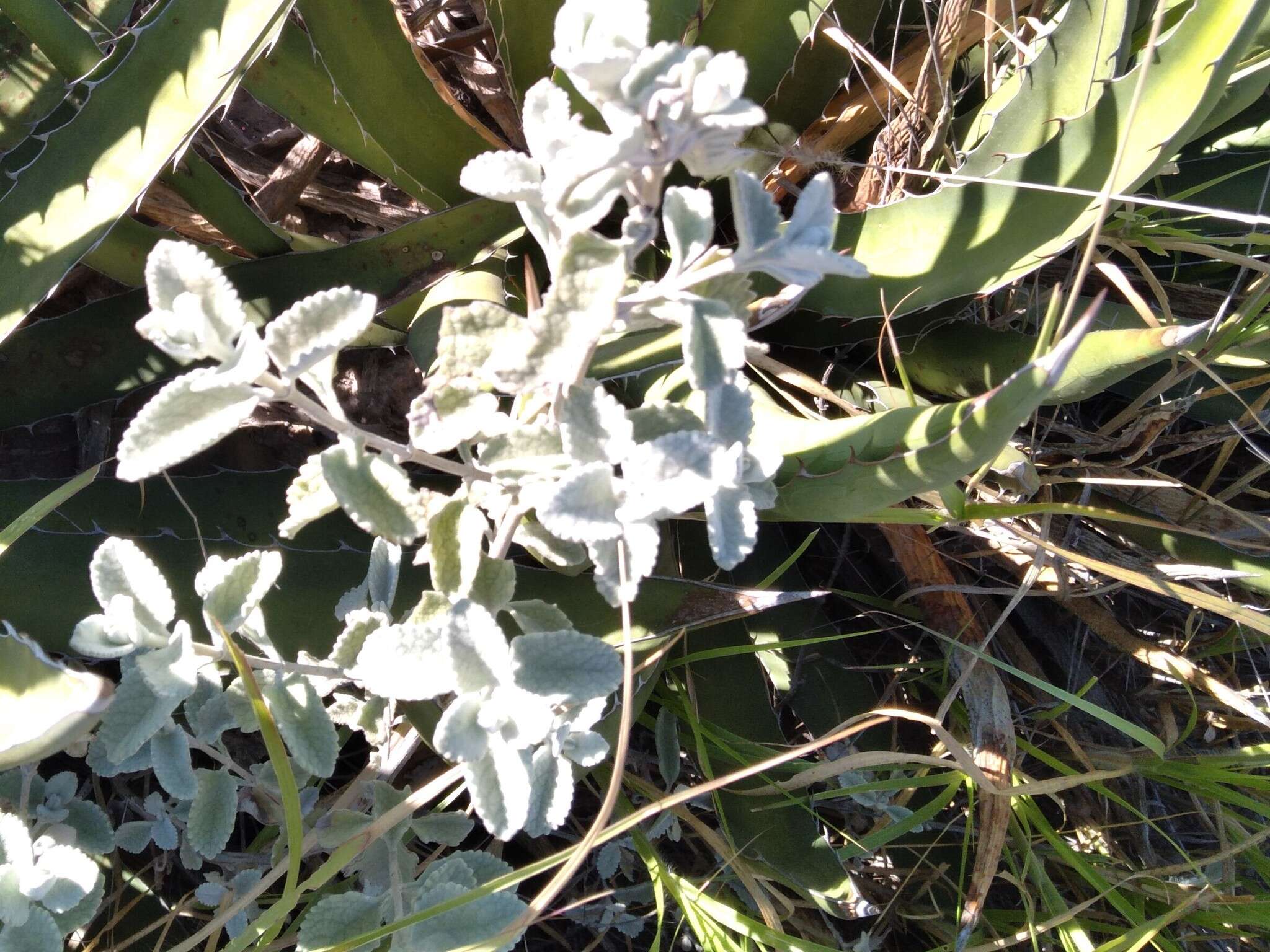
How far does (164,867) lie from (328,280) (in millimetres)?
567

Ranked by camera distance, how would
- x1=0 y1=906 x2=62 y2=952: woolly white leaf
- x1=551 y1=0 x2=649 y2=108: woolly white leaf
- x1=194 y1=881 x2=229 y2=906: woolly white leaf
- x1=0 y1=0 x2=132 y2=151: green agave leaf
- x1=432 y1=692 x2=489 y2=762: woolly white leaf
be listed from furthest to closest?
x1=0 y1=0 x2=132 y2=151: green agave leaf, x1=194 y1=881 x2=229 y2=906: woolly white leaf, x1=0 y1=906 x2=62 y2=952: woolly white leaf, x1=432 y1=692 x2=489 y2=762: woolly white leaf, x1=551 y1=0 x2=649 y2=108: woolly white leaf

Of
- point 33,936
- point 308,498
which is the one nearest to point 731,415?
point 308,498

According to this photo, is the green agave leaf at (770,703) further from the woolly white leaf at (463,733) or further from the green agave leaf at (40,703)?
the green agave leaf at (40,703)

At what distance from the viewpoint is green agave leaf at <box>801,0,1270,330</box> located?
0.61 m

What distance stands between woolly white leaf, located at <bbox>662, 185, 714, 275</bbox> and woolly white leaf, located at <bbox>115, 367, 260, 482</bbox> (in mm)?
239

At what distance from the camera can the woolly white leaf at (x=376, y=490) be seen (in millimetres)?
530

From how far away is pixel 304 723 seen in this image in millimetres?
633

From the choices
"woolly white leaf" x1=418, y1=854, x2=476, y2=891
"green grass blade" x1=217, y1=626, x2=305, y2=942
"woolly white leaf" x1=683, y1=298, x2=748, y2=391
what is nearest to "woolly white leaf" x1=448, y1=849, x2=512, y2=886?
"woolly white leaf" x1=418, y1=854, x2=476, y2=891

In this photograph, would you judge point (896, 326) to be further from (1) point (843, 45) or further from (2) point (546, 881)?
(2) point (546, 881)

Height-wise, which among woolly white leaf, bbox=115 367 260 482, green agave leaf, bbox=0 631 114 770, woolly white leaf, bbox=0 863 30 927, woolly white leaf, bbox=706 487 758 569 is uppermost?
woolly white leaf, bbox=115 367 260 482

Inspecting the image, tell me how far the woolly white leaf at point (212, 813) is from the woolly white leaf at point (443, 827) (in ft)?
0.44

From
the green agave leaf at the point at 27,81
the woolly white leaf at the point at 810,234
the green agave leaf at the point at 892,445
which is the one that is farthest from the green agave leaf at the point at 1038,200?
the green agave leaf at the point at 27,81

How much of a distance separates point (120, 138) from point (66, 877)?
1.81ft

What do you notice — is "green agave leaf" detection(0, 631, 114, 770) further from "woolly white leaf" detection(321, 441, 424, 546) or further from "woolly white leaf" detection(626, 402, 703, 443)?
"woolly white leaf" detection(626, 402, 703, 443)
